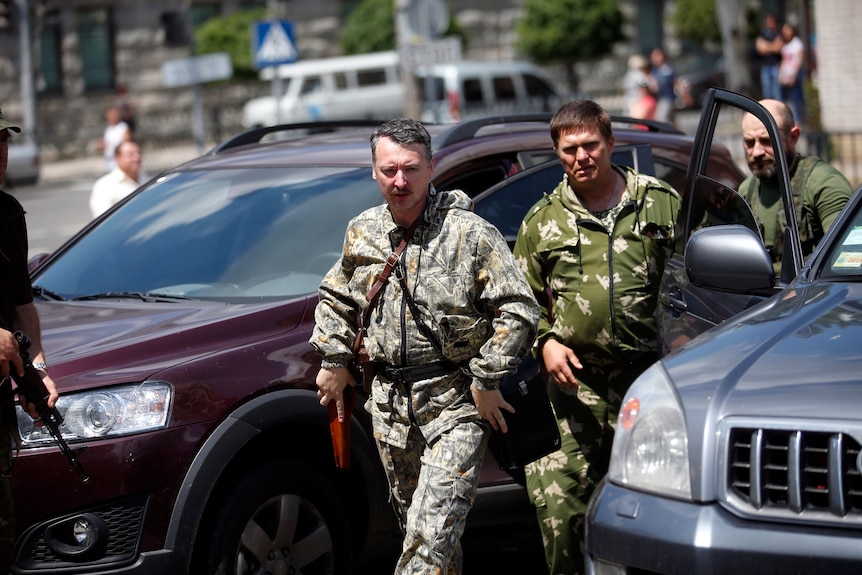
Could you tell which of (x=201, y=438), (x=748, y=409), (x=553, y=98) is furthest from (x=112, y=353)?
(x=553, y=98)

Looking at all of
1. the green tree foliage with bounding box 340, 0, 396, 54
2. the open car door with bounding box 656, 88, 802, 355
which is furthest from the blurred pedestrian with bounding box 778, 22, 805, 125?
the open car door with bounding box 656, 88, 802, 355

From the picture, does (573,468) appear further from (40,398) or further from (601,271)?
(40,398)

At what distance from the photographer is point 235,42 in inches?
1316

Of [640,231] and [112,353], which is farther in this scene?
Answer: [640,231]

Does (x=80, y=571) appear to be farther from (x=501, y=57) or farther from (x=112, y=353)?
(x=501, y=57)

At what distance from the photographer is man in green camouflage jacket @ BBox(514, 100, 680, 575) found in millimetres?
4660

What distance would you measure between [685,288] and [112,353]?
6.27 feet

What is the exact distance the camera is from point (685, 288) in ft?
14.8

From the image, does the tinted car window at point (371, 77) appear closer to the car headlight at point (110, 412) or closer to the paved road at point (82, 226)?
the paved road at point (82, 226)

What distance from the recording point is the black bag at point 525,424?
4.26 m

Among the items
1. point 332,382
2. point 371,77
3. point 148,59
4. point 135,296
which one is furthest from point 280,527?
point 148,59

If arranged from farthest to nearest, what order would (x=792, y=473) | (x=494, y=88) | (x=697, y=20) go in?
(x=697, y=20) → (x=494, y=88) → (x=792, y=473)

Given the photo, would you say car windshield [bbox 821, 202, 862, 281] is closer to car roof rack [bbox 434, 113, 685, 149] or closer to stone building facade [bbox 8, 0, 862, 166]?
car roof rack [bbox 434, 113, 685, 149]

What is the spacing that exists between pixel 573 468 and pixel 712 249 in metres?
1.17
